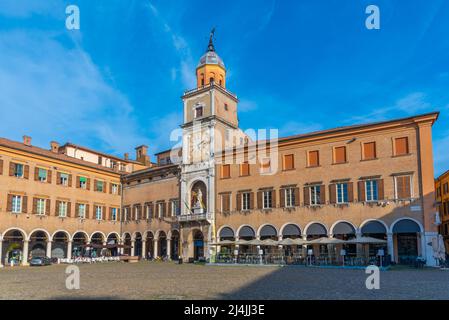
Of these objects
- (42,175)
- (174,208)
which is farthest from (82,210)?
(174,208)

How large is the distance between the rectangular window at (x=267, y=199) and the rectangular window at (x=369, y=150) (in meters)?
8.38

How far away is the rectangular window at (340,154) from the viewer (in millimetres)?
32428

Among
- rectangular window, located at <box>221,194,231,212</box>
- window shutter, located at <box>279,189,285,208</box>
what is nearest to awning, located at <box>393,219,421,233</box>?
window shutter, located at <box>279,189,285,208</box>

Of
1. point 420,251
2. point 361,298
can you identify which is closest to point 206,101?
point 420,251

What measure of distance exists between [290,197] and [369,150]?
7.17m

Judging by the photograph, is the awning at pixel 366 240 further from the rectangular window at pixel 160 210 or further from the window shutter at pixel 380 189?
the rectangular window at pixel 160 210

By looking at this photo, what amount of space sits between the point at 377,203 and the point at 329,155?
5319 millimetres

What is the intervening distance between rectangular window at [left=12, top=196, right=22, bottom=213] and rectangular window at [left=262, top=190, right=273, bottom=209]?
2170 centimetres

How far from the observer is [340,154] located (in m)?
32.6

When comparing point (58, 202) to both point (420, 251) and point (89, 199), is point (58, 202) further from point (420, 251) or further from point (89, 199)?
point (420, 251)

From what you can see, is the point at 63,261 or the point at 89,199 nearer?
the point at 63,261

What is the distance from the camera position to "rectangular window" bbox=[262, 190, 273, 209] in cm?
3553

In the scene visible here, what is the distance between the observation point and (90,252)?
4488cm

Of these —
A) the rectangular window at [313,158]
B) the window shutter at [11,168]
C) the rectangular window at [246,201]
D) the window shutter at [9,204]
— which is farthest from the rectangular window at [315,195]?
the window shutter at [11,168]
